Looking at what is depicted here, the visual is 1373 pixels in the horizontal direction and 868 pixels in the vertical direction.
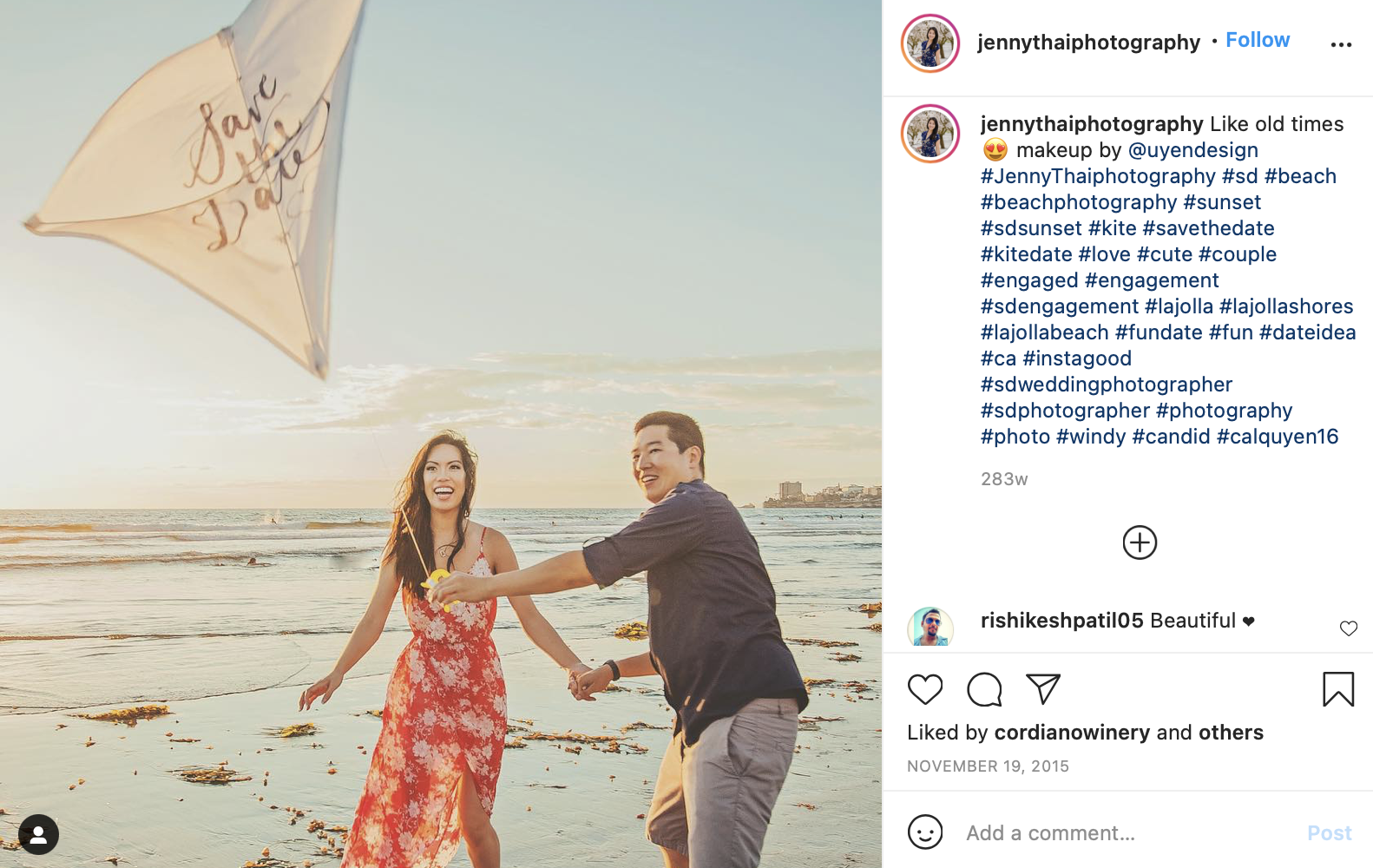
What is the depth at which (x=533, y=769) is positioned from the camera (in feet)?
16.8

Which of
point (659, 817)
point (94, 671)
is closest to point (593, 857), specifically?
point (659, 817)

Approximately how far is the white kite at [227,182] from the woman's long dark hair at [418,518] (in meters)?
0.57

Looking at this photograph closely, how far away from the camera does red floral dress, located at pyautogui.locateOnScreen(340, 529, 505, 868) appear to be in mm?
3490

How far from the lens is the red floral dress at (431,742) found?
3490mm

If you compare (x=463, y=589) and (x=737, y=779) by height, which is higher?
(x=463, y=589)

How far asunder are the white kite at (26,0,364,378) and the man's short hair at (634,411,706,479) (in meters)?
1.07
